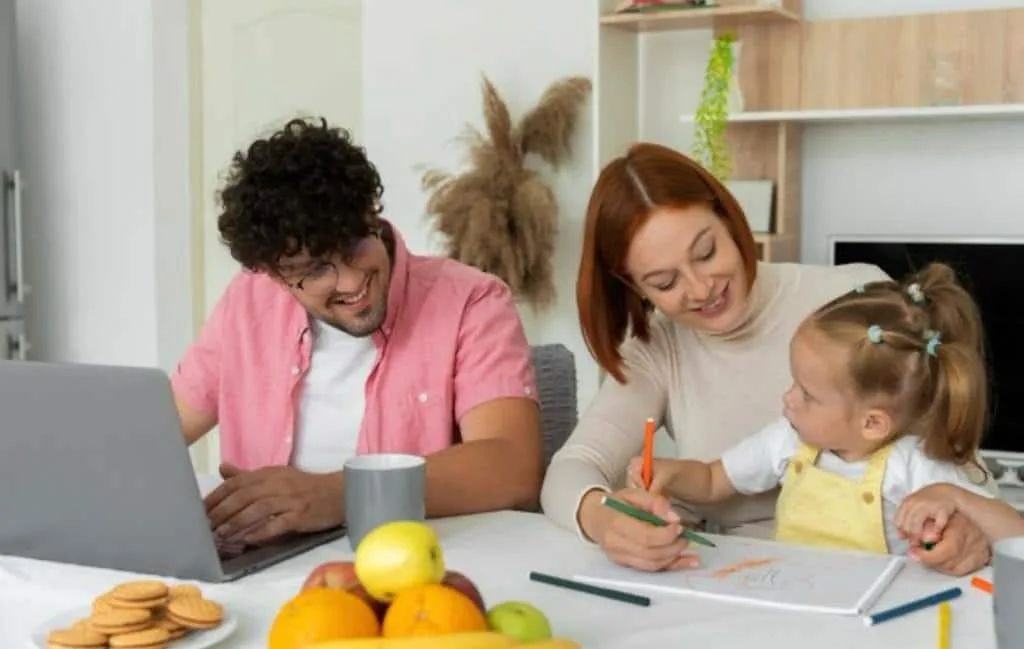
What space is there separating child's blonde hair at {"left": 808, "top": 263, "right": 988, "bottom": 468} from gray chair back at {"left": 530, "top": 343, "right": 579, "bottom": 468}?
55 centimetres

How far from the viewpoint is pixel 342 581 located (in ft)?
3.41

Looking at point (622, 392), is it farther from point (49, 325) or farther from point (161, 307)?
point (49, 325)

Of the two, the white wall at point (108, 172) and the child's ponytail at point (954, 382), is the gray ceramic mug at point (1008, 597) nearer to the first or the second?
the child's ponytail at point (954, 382)

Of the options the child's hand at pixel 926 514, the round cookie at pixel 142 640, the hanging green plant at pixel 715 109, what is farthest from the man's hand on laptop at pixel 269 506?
the hanging green plant at pixel 715 109

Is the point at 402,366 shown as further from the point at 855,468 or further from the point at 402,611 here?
the point at 402,611

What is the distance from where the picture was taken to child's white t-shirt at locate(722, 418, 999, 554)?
151 centimetres

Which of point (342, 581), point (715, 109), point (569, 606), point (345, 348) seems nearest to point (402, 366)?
point (345, 348)

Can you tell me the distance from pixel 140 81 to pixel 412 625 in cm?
278

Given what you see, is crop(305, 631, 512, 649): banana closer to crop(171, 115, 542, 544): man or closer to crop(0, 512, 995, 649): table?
crop(0, 512, 995, 649): table

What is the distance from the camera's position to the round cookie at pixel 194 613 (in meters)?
1.06

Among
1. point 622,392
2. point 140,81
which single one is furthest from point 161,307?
point 622,392

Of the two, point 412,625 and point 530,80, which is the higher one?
point 530,80

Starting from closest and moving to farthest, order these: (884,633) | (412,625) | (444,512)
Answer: (412,625) < (884,633) < (444,512)

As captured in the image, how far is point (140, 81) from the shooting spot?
11.1 feet
